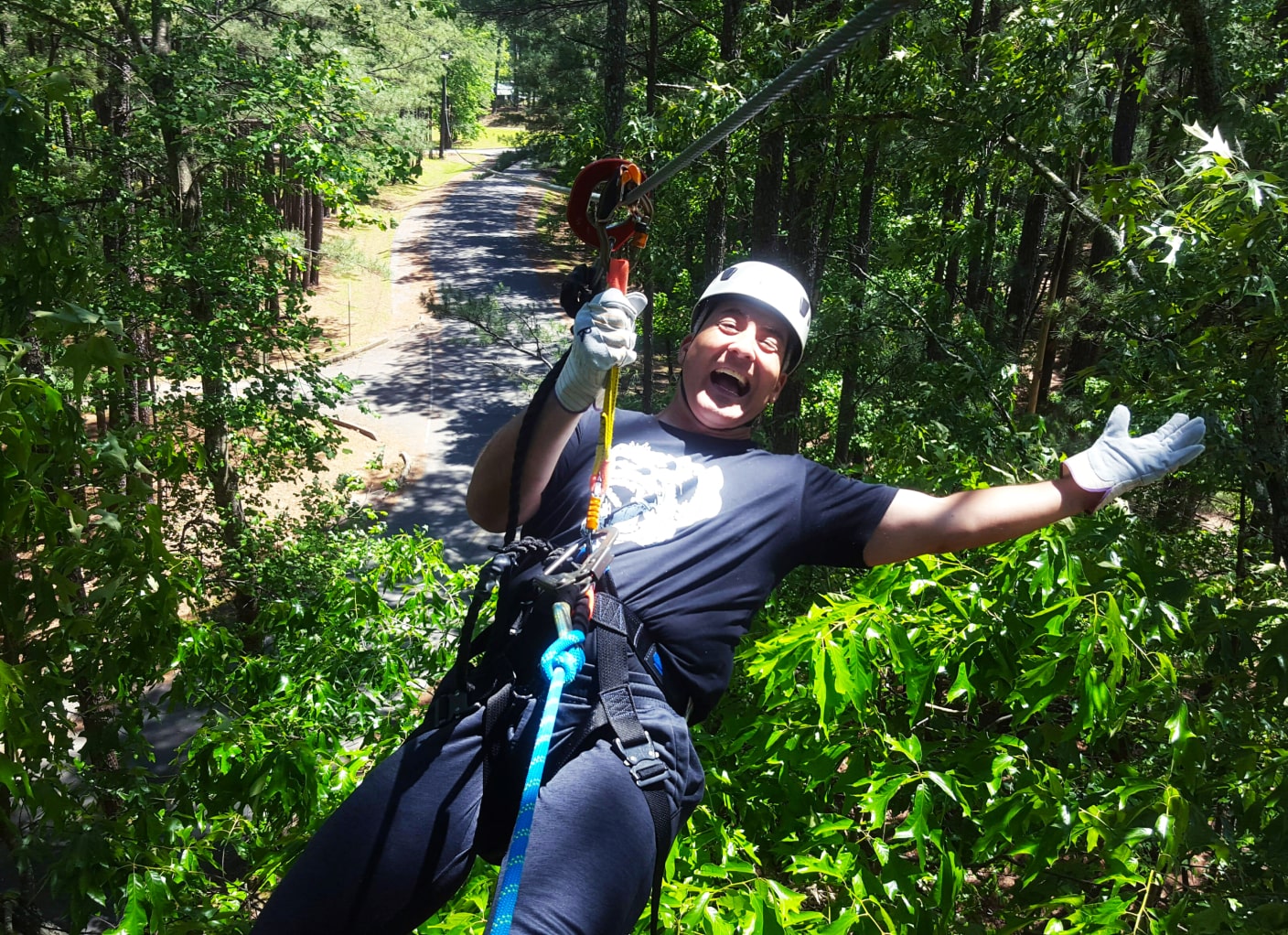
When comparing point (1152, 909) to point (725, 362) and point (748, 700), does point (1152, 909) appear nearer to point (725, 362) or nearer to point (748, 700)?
point (748, 700)

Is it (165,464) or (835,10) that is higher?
(835,10)

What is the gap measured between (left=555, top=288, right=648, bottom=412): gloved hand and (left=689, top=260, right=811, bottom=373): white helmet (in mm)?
583

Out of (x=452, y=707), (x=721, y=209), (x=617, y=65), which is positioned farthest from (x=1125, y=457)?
(x=721, y=209)

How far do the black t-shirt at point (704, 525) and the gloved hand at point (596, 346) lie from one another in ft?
1.22

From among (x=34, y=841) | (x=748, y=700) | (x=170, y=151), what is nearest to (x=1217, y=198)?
(x=748, y=700)

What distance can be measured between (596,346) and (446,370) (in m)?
23.3

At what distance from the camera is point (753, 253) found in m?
10.0

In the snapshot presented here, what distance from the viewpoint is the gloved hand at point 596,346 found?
2098 millimetres

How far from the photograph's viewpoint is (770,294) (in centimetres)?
269

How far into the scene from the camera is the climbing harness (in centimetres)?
204

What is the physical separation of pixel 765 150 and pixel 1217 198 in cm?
823

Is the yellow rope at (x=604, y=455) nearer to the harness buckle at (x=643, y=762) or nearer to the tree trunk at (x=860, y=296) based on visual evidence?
the harness buckle at (x=643, y=762)

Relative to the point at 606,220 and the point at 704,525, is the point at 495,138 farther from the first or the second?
the point at 704,525

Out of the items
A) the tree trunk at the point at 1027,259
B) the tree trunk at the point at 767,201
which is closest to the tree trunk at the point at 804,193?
the tree trunk at the point at 767,201
